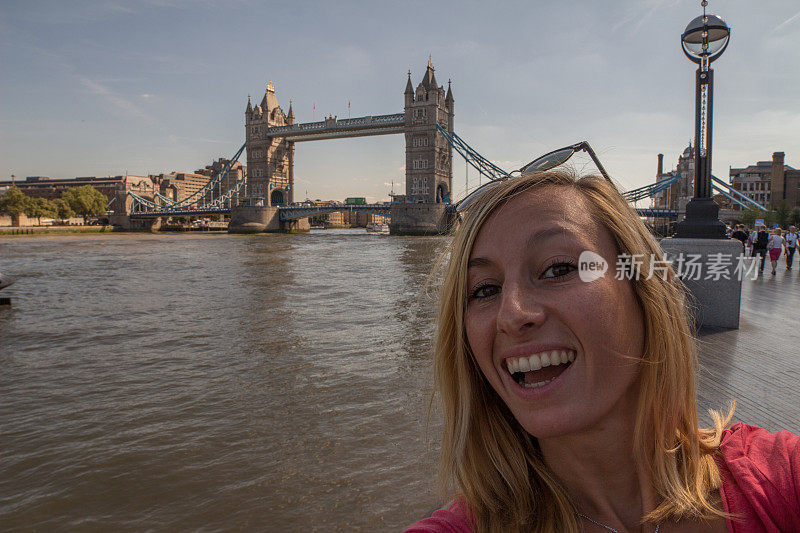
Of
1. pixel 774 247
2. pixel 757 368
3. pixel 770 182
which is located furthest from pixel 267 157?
pixel 757 368

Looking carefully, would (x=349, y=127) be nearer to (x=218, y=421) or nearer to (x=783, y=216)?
(x=783, y=216)

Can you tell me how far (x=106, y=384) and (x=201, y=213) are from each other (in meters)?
61.7

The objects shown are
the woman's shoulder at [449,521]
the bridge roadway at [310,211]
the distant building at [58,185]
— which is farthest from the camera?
the distant building at [58,185]

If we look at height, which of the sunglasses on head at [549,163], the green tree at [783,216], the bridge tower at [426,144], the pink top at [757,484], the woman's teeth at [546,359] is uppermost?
the bridge tower at [426,144]

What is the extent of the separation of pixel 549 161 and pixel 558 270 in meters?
0.32

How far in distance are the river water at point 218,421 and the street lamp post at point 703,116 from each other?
3.53 metres

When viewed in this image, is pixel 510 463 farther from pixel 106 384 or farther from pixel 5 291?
pixel 5 291

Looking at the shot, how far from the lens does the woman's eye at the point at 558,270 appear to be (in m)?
0.96

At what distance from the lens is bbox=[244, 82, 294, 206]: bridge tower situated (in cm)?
7019

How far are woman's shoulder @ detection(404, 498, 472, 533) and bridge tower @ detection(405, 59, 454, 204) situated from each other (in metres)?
56.1

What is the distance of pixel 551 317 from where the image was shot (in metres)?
0.92

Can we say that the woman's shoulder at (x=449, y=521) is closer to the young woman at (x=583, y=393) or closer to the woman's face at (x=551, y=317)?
the young woman at (x=583, y=393)

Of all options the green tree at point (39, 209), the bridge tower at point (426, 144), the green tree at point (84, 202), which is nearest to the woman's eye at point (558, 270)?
the bridge tower at point (426, 144)

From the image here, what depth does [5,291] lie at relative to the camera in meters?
12.6
